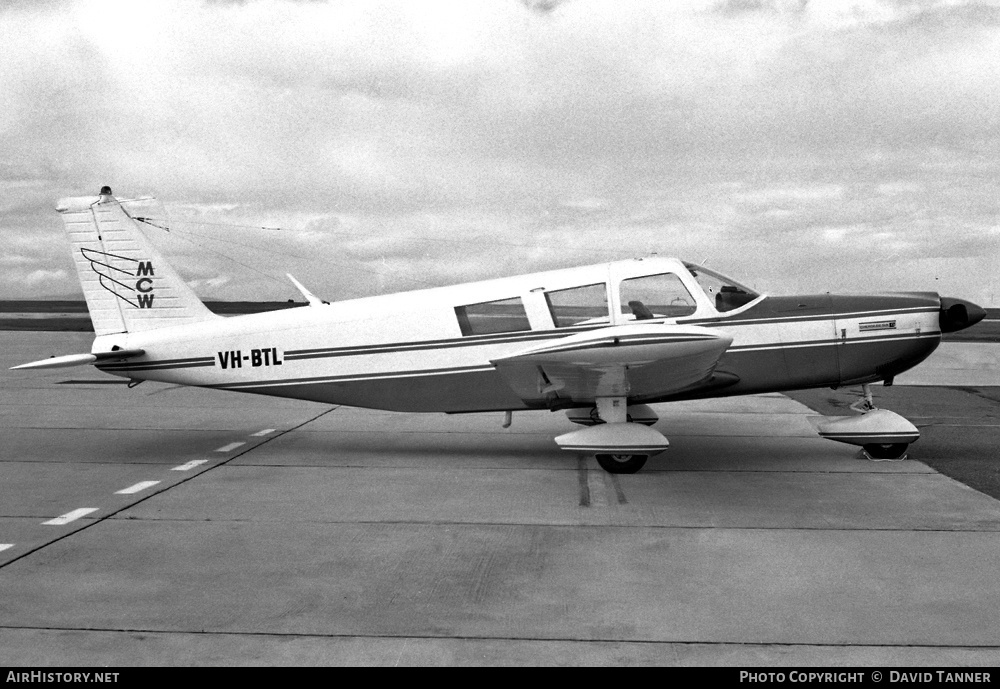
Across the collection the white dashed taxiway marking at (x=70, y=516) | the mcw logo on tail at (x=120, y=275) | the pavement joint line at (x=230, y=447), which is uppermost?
the mcw logo on tail at (x=120, y=275)

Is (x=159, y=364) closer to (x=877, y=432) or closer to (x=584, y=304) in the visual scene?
(x=584, y=304)

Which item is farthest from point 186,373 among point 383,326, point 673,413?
point 673,413

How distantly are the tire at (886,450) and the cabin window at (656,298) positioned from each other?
7.17 ft

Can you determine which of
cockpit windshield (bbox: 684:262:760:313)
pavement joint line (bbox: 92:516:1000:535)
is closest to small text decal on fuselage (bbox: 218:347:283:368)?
pavement joint line (bbox: 92:516:1000:535)

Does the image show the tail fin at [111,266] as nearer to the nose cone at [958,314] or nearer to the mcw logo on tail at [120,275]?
the mcw logo on tail at [120,275]

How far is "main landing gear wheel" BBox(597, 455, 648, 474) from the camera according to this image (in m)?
7.59

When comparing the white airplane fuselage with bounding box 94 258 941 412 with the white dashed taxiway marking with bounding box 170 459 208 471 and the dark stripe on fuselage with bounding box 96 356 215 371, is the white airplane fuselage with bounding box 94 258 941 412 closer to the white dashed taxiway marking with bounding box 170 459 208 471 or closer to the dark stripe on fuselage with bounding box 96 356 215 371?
the dark stripe on fuselage with bounding box 96 356 215 371

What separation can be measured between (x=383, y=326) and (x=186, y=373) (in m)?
2.12

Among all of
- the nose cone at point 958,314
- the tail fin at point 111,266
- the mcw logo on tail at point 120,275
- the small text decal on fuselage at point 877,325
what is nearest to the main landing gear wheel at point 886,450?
the small text decal on fuselage at point 877,325

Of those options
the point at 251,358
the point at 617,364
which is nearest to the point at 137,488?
the point at 251,358

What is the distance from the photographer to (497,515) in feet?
20.3

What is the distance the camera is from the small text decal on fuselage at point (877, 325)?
806 cm

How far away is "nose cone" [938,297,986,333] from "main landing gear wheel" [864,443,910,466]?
1.19 meters
